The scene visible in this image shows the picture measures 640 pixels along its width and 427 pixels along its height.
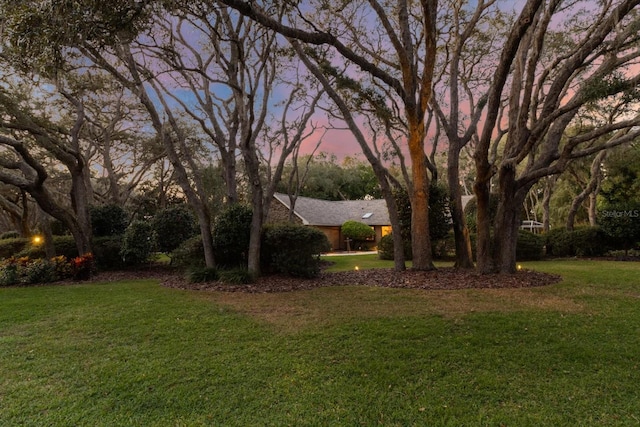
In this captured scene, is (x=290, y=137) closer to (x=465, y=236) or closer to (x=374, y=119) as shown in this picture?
(x=374, y=119)

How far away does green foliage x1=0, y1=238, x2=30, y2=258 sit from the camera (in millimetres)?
13631

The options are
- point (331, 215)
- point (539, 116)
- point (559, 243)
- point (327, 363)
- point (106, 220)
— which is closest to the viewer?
point (327, 363)

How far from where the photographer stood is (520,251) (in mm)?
15375

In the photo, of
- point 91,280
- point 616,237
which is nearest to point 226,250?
point 91,280

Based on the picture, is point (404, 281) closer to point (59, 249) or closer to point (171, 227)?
point (171, 227)

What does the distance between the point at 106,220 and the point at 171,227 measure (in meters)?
3.37

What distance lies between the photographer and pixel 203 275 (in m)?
9.25

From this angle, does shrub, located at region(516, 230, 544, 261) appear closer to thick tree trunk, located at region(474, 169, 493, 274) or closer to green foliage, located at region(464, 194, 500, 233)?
green foliage, located at region(464, 194, 500, 233)

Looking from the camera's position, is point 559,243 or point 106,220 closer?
point 106,220

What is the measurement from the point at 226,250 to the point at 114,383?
260 inches

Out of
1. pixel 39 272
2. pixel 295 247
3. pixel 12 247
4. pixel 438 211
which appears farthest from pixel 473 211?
pixel 12 247

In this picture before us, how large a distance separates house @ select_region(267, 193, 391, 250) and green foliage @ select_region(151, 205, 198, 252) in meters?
12.5

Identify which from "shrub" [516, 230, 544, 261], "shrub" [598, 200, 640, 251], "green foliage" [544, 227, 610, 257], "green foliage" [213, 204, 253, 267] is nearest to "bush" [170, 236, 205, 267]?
"green foliage" [213, 204, 253, 267]

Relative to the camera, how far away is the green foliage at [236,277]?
8732 millimetres
